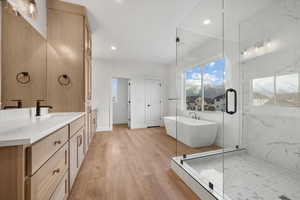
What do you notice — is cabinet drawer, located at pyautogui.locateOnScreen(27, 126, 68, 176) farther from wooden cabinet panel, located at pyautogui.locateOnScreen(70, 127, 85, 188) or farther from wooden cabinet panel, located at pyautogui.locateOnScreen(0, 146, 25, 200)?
wooden cabinet panel, located at pyautogui.locateOnScreen(70, 127, 85, 188)

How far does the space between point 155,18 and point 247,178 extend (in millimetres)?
2925

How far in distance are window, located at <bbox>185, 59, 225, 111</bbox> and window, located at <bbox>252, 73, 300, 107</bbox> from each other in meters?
0.57

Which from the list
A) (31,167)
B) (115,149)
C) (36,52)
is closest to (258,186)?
(31,167)

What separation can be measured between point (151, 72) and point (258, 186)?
14.5ft

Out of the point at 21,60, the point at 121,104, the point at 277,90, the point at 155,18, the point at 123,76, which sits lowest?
the point at 121,104

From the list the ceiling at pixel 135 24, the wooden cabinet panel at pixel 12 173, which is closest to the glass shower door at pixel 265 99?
the ceiling at pixel 135 24

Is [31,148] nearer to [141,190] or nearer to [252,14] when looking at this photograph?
[141,190]

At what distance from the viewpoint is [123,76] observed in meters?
4.71

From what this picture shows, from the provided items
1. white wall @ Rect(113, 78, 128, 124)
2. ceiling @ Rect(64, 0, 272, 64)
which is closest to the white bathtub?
ceiling @ Rect(64, 0, 272, 64)

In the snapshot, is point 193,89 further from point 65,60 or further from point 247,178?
point 65,60

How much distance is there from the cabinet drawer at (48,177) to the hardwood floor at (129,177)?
0.53 m

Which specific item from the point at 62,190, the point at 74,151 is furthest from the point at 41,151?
the point at 74,151

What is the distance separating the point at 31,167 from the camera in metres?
0.67

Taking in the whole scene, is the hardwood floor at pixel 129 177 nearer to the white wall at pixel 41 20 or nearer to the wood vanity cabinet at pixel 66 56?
the wood vanity cabinet at pixel 66 56
